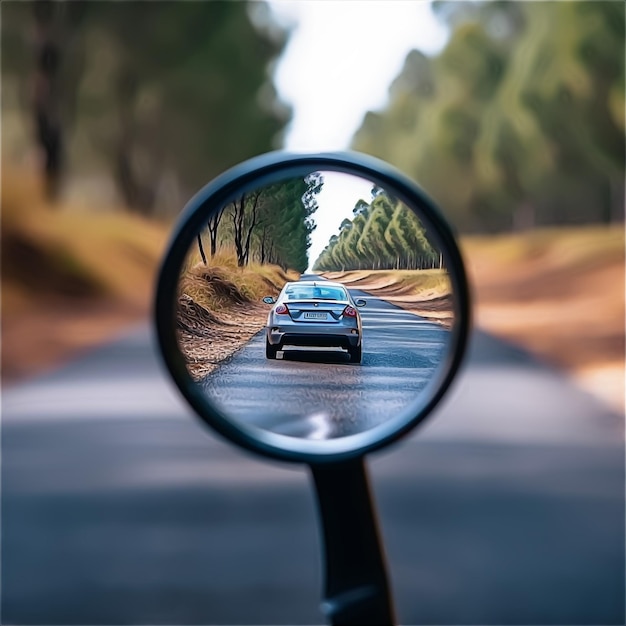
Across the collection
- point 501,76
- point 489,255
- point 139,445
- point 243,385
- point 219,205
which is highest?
point 501,76

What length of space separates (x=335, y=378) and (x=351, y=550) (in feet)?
0.56

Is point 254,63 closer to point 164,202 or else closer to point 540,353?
point 164,202

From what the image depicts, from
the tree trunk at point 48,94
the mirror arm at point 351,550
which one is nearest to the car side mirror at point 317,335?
the mirror arm at point 351,550

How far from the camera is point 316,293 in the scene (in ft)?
3.37

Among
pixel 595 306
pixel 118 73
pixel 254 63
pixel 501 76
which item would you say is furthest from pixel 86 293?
pixel 501 76

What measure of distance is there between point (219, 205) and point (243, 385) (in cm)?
18

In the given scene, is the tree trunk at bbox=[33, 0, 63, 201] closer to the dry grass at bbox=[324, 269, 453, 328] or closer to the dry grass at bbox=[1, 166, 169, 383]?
the dry grass at bbox=[1, 166, 169, 383]

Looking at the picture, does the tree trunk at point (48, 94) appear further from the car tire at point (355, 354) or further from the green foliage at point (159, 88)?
the car tire at point (355, 354)

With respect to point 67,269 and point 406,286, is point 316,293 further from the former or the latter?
point 67,269

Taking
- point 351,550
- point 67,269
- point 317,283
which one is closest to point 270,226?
point 317,283

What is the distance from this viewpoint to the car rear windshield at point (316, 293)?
101 centimetres

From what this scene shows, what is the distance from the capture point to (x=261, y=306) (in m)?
1.01

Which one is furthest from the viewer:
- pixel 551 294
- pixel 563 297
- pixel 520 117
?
pixel 520 117

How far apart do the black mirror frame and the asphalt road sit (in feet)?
0.07
